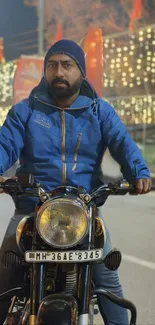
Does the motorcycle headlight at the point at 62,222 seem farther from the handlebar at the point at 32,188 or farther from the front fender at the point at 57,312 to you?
the front fender at the point at 57,312

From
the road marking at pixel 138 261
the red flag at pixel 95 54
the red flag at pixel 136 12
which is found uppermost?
the red flag at pixel 136 12

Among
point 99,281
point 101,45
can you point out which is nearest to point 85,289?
point 99,281

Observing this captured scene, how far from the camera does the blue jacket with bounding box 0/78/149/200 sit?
1.85 metres

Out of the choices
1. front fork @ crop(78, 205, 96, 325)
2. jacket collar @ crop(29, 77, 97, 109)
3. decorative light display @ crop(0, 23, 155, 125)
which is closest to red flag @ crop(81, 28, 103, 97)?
decorative light display @ crop(0, 23, 155, 125)

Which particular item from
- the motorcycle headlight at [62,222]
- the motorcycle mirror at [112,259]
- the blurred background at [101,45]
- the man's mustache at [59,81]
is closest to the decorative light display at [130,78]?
the blurred background at [101,45]

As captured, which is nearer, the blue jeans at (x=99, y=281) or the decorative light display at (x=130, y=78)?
the blue jeans at (x=99, y=281)

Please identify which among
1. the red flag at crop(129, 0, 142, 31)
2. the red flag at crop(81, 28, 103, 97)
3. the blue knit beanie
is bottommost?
the blue knit beanie

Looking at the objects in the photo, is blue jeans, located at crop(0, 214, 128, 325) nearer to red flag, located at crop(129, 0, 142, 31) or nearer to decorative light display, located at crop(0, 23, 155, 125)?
decorative light display, located at crop(0, 23, 155, 125)

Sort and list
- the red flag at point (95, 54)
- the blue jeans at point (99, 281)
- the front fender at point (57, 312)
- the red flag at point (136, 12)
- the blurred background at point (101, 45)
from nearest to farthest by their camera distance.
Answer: the front fender at point (57, 312), the blue jeans at point (99, 281), the red flag at point (95, 54), the blurred background at point (101, 45), the red flag at point (136, 12)

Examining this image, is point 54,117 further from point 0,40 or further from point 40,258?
point 0,40

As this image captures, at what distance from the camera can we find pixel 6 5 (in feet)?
19.1

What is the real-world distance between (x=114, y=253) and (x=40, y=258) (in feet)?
1.00

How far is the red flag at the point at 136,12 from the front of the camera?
6.81 m

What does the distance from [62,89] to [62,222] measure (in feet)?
2.19
